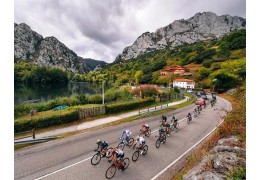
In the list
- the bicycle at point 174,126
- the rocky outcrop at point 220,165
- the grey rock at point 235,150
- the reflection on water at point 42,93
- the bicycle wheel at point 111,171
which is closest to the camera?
the rocky outcrop at point 220,165

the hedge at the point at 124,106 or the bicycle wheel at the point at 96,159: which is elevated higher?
the hedge at the point at 124,106

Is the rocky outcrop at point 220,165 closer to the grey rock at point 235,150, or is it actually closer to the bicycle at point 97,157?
the grey rock at point 235,150

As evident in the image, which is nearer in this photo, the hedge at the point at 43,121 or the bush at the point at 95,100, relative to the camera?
the hedge at the point at 43,121

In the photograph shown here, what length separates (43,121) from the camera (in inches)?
776

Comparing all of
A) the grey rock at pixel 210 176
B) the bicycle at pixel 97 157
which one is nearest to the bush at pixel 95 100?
the bicycle at pixel 97 157

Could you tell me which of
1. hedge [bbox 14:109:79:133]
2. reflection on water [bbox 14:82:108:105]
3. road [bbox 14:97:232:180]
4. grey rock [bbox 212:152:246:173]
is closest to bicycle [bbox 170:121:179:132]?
road [bbox 14:97:232:180]

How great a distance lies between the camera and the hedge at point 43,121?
18266 mm

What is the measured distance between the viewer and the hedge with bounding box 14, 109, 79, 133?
18.3m

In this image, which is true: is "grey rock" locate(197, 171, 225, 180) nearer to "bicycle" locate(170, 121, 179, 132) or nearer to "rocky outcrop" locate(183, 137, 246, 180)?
"rocky outcrop" locate(183, 137, 246, 180)

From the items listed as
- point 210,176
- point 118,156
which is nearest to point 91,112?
point 118,156
